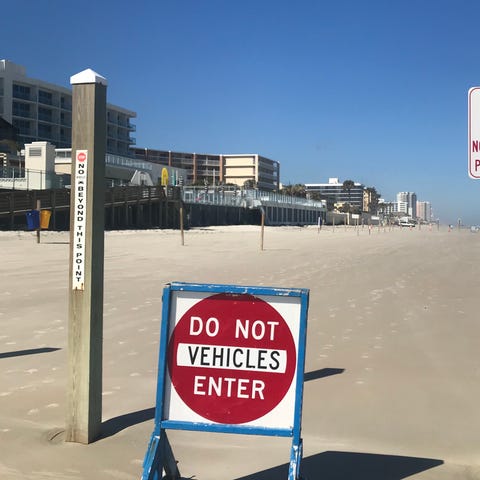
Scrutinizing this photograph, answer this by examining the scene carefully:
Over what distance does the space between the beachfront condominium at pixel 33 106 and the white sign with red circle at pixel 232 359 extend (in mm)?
79293

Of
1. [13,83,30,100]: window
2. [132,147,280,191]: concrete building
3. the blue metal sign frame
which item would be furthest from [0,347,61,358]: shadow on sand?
[132,147,280,191]: concrete building

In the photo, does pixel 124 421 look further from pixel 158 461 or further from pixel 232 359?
pixel 232 359

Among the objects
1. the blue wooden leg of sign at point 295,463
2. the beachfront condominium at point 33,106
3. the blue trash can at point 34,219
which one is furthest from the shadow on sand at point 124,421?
the beachfront condominium at point 33,106

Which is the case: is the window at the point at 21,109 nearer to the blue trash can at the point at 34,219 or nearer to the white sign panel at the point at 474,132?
the blue trash can at the point at 34,219

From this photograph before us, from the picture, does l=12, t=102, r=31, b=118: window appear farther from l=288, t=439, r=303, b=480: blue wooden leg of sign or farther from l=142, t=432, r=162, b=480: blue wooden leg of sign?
l=288, t=439, r=303, b=480: blue wooden leg of sign

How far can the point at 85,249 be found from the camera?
3.69m

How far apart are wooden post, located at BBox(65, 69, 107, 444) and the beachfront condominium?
257 feet

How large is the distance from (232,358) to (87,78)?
199cm

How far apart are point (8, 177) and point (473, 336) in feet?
124

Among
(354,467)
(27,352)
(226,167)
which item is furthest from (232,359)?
(226,167)

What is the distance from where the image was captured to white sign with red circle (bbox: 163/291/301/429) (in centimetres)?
312

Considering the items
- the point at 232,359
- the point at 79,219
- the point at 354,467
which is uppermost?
the point at 79,219

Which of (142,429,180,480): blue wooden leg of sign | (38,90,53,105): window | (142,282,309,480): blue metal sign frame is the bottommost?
(142,429,180,480): blue wooden leg of sign

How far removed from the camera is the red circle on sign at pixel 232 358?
3.12 m
